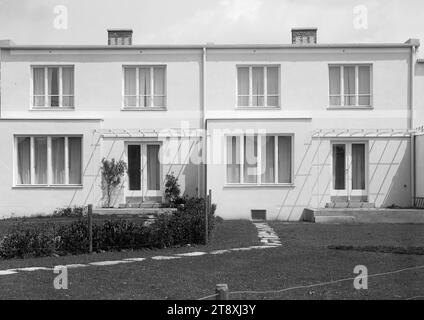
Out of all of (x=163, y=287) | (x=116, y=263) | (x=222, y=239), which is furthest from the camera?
(x=222, y=239)

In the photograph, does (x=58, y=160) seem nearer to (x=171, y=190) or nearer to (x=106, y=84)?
(x=106, y=84)

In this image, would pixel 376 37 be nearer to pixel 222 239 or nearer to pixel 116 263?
pixel 222 239

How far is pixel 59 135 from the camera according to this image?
24219 mm

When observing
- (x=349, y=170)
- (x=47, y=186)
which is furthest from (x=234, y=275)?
(x=47, y=186)

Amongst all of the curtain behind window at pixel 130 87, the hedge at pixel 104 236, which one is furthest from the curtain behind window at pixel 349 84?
the hedge at pixel 104 236

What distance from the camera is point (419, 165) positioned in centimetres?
2381

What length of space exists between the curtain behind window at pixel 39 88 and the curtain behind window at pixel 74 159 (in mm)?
2413

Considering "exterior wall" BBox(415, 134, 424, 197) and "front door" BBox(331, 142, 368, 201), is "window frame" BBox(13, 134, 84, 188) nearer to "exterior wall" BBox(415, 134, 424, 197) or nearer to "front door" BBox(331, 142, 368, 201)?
"front door" BBox(331, 142, 368, 201)

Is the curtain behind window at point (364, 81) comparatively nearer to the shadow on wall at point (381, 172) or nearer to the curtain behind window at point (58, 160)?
the shadow on wall at point (381, 172)

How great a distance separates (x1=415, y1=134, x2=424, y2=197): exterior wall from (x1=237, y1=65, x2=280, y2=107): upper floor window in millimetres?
5903

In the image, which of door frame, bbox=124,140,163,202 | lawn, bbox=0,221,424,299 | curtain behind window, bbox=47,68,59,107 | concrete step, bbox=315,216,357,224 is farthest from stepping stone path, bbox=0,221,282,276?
curtain behind window, bbox=47,68,59,107

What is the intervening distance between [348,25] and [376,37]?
249 cm

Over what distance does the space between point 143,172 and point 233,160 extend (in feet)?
12.9

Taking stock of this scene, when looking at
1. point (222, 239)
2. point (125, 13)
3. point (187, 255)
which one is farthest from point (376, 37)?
point (187, 255)
